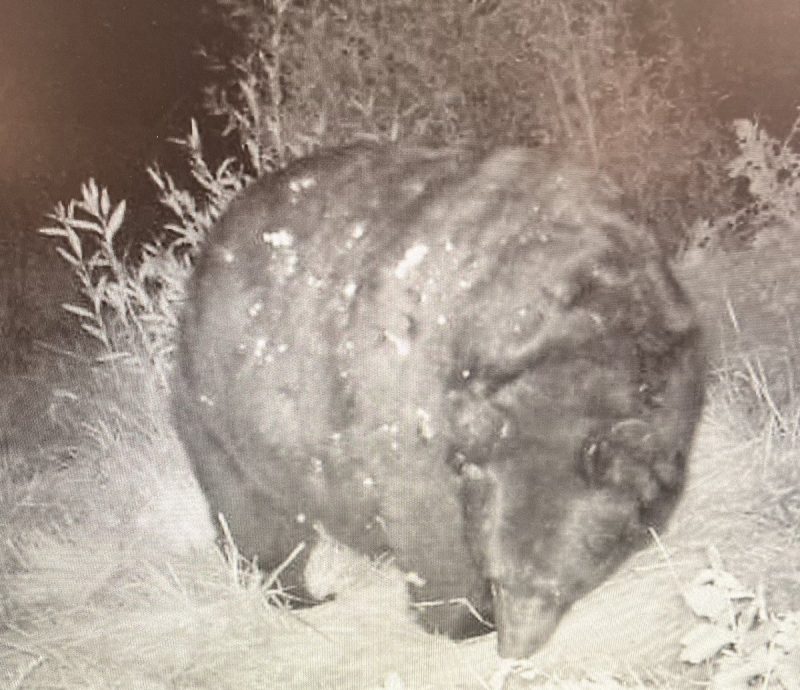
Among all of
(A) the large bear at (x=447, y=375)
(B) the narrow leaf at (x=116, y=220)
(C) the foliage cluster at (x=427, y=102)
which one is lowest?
(A) the large bear at (x=447, y=375)

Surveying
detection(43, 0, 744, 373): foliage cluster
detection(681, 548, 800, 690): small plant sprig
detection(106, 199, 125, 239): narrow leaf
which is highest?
detection(43, 0, 744, 373): foliage cluster

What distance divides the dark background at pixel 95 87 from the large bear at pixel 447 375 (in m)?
0.17

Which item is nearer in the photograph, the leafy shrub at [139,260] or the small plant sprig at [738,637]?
Result: the small plant sprig at [738,637]

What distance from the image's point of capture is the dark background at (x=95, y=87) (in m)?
1.77

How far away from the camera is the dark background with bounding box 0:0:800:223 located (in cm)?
177

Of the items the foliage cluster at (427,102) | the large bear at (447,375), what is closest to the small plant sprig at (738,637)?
the large bear at (447,375)

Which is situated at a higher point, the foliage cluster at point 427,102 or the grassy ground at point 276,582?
the foliage cluster at point 427,102

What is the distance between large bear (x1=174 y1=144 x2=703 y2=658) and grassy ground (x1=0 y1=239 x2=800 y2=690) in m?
0.04

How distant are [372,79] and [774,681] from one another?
86 cm

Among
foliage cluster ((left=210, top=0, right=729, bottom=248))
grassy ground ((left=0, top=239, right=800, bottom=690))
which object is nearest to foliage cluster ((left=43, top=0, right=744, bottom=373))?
foliage cluster ((left=210, top=0, right=729, bottom=248))

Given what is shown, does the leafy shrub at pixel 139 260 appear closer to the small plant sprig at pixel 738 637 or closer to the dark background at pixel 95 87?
the dark background at pixel 95 87

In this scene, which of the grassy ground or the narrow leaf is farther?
the narrow leaf

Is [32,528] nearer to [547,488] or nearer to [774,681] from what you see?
[547,488]

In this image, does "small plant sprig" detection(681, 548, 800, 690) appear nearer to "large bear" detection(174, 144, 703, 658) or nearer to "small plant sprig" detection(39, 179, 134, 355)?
"large bear" detection(174, 144, 703, 658)
